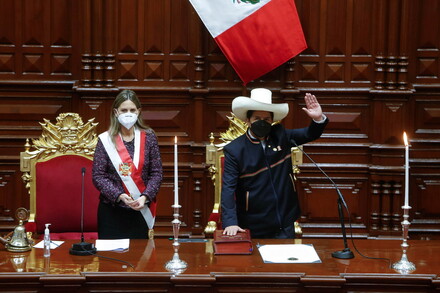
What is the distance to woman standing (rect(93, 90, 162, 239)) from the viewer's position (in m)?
4.41

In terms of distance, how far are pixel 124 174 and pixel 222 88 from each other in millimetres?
1908

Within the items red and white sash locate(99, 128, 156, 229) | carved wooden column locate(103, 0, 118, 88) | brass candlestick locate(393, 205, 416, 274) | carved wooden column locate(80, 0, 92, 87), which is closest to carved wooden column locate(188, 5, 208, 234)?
carved wooden column locate(103, 0, 118, 88)

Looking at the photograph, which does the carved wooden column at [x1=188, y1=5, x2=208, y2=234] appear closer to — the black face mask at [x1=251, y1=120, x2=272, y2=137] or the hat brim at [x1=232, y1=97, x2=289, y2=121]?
the hat brim at [x1=232, y1=97, x2=289, y2=121]

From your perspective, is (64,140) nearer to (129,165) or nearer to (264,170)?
(129,165)

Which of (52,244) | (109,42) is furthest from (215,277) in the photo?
(109,42)

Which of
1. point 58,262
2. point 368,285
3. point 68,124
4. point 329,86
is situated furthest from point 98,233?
point 329,86

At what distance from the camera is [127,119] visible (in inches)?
173

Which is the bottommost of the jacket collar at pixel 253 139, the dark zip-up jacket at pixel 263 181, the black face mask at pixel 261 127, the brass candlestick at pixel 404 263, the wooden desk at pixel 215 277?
A: the wooden desk at pixel 215 277

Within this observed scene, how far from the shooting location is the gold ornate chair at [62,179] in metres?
4.55

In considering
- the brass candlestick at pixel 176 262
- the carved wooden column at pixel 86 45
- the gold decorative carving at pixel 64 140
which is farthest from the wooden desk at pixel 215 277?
the carved wooden column at pixel 86 45

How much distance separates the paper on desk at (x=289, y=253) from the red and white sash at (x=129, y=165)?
0.99 m

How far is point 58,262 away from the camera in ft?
11.4

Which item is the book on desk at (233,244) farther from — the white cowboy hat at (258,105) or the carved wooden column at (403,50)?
the carved wooden column at (403,50)

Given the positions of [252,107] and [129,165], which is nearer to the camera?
[252,107]
